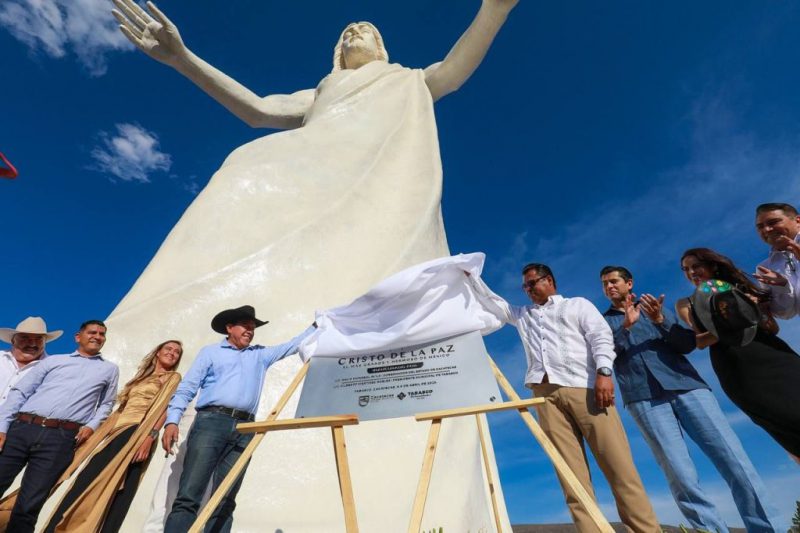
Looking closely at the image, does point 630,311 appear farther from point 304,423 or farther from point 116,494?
point 116,494

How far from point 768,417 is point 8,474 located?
424 cm

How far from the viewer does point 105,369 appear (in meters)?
3.28

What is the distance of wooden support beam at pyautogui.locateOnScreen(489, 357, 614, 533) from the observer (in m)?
1.69

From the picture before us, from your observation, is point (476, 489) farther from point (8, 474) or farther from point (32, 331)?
point (32, 331)

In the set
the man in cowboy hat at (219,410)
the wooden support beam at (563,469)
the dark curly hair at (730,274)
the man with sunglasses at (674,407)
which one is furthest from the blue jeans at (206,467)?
the dark curly hair at (730,274)

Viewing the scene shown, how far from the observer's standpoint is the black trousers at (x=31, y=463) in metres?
2.78

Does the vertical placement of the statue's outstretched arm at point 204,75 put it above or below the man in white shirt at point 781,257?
above

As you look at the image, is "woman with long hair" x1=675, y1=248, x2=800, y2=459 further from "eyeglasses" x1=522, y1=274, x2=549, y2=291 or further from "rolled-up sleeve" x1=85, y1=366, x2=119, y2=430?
"rolled-up sleeve" x1=85, y1=366, x2=119, y2=430

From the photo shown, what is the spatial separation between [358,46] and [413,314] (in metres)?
7.36

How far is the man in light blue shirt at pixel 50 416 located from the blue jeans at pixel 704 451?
11.8 feet

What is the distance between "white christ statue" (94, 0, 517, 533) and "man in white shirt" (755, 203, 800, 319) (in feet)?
9.07

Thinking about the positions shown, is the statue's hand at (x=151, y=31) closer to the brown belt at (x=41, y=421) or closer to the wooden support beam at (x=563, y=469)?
the brown belt at (x=41, y=421)

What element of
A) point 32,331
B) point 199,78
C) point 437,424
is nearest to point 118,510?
point 32,331

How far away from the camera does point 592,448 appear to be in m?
2.57
